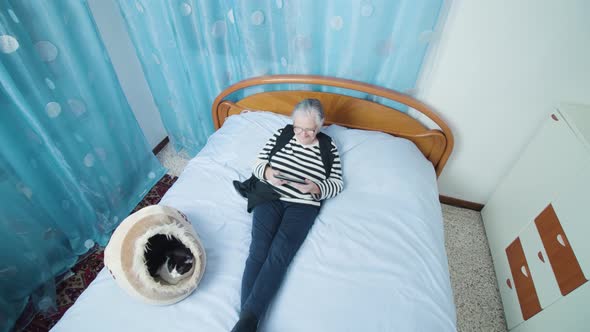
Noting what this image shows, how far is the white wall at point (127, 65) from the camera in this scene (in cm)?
180

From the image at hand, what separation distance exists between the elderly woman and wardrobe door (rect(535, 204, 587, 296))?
0.98 metres

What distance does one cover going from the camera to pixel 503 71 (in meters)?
1.39

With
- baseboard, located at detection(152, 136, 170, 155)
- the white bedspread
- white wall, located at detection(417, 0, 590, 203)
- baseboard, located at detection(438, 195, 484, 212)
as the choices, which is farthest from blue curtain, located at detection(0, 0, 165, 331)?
baseboard, located at detection(438, 195, 484, 212)

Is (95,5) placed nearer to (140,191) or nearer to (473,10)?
(140,191)

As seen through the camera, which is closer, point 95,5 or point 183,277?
point 183,277

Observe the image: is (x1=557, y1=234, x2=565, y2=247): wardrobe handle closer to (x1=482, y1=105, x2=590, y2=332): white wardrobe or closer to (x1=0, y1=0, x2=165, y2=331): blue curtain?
(x1=482, y1=105, x2=590, y2=332): white wardrobe

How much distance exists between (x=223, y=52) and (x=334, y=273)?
146 cm

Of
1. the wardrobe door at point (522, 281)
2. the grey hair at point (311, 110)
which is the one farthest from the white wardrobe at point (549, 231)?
the grey hair at point (311, 110)

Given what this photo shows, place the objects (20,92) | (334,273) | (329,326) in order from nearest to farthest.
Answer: (329,326), (334,273), (20,92)

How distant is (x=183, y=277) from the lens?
39.8 inches

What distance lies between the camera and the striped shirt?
134cm

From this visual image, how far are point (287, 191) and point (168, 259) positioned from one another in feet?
1.89

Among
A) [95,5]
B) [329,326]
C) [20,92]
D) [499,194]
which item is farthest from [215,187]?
[499,194]

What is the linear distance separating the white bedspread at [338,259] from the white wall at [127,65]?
1021 millimetres
